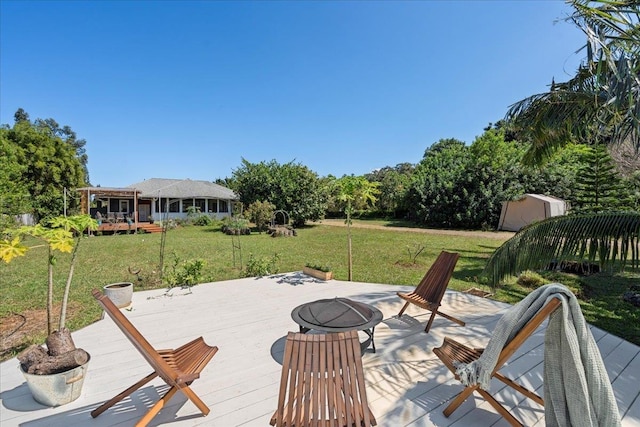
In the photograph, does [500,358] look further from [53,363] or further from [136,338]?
[53,363]

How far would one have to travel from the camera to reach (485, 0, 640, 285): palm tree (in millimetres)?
3311

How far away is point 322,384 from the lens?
6.33ft

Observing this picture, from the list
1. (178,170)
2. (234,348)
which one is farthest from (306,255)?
(178,170)

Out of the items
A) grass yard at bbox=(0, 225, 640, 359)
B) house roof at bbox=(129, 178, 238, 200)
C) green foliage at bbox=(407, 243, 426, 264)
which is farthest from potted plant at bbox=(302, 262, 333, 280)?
house roof at bbox=(129, 178, 238, 200)

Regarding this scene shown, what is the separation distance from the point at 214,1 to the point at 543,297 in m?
12.5

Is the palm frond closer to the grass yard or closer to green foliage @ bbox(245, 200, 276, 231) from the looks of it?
the grass yard

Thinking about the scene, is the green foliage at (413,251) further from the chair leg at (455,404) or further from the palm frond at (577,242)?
the chair leg at (455,404)

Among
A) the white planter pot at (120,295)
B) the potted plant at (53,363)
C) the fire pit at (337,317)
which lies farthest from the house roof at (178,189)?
the potted plant at (53,363)

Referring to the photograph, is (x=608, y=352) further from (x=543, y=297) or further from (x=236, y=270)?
(x=236, y=270)

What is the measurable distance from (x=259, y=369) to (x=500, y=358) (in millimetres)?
2393

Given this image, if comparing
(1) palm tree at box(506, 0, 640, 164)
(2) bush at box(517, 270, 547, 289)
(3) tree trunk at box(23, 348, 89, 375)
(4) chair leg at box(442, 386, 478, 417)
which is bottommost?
(2) bush at box(517, 270, 547, 289)

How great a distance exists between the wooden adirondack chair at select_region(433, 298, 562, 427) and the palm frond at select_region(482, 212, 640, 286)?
6.75ft

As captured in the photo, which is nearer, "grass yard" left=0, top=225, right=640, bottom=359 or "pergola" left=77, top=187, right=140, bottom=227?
"grass yard" left=0, top=225, right=640, bottom=359

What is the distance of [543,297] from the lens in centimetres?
191
